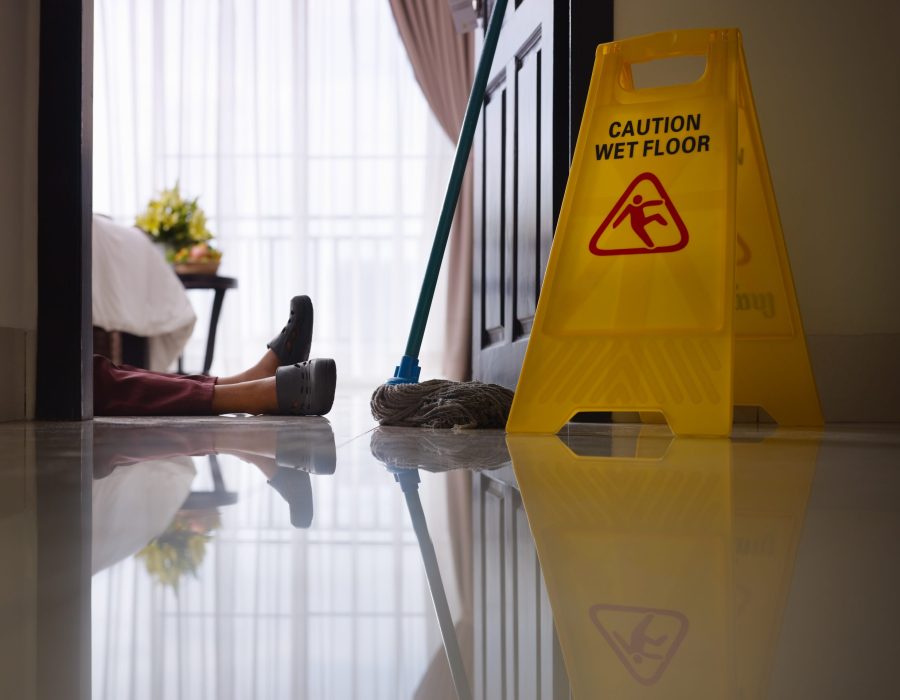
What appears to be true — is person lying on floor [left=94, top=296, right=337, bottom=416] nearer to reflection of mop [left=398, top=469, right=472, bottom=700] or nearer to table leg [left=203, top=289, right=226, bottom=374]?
reflection of mop [left=398, top=469, right=472, bottom=700]

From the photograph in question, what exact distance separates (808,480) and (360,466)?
40 centimetres

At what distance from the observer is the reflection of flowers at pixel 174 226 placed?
14.8 feet

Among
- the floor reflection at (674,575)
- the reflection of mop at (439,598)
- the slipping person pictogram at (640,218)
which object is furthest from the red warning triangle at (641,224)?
the reflection of mop at (439,598)

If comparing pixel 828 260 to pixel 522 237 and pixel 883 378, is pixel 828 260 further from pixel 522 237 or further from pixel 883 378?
pixel 522 237

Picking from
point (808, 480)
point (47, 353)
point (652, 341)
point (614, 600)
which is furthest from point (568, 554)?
Result: point (47, 353)

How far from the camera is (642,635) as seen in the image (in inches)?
11.4

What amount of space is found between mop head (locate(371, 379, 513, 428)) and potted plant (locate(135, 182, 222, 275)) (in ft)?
9.59

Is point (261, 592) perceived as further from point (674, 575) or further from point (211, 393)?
point (211, 393)

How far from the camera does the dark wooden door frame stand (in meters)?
1.81

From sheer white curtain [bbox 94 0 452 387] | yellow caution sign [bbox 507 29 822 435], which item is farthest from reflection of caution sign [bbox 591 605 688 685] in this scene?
sheer white curtain [bbox 94 0 452 387]

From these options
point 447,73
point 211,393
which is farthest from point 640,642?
→ point 447,73

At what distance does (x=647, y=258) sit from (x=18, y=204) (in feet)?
4.01

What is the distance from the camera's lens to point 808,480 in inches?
30.4

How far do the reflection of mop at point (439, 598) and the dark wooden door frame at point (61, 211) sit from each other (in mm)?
1373
